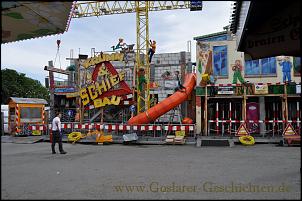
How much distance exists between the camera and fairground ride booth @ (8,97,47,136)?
24.0 m

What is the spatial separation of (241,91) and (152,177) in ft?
42.4

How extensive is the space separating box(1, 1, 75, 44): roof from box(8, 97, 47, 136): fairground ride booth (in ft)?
55.2

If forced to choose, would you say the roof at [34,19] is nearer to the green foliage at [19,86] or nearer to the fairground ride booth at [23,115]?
the fairground ride booth at [23,115]

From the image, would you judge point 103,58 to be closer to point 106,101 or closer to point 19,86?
point 106,101

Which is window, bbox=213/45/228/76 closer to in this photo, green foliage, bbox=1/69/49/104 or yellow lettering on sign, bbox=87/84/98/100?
yellow lettering on sign, bbox=87/84/98/100

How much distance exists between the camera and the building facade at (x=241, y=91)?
1997cm

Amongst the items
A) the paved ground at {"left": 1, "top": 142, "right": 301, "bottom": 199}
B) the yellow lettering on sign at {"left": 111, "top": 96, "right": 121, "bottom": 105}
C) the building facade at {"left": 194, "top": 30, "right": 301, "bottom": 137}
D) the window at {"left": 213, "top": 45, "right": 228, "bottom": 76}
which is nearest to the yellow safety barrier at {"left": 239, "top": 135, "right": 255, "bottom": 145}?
the building facade at {"left": 194, "top": 30, "right": 301, "bottom": 137}

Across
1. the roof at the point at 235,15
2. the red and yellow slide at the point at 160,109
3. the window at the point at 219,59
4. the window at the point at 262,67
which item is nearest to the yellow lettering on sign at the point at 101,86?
the red and yellow slide at the point at 160,109

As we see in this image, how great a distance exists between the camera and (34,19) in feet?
20.8

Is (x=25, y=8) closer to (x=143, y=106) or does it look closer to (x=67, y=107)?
(x=143, y=106)

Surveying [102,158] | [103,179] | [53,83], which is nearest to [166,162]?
[102,158]

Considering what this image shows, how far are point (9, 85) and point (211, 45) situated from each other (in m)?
42.3

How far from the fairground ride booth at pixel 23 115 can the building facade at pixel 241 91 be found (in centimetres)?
1101

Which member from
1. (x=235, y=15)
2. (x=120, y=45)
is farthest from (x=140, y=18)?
(x=235, y=15)
